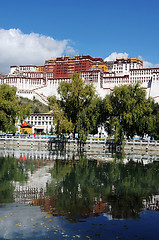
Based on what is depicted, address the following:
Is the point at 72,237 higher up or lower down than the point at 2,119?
lower down

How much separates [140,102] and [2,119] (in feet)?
84.6

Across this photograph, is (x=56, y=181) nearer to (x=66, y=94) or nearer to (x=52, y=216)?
(x=52, y=216)

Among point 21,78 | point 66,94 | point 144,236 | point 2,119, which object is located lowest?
point 144,236

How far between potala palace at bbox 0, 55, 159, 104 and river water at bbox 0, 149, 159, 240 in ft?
322

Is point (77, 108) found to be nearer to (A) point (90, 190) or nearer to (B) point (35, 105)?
(A) point (90, 190)

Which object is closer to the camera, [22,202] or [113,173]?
[22,202]

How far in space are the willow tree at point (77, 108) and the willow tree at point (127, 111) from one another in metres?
2.81

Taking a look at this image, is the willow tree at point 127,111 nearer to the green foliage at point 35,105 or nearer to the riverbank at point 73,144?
the riverbank at point 73,144

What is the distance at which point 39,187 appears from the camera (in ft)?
64.5

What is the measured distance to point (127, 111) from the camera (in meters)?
52.4

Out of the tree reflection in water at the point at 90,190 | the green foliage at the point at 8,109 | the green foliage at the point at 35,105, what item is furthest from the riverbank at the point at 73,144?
the green foliage at the point at 35,105

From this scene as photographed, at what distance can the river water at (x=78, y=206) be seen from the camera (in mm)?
11922

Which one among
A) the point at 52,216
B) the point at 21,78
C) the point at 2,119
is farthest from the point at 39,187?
the point at 21,78

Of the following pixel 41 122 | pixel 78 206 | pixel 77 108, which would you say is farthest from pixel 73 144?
pixel 78 206
